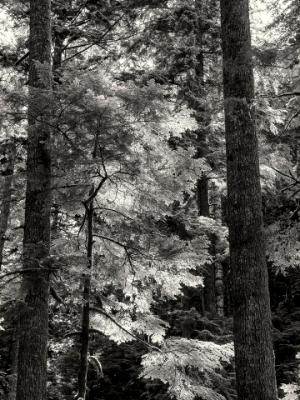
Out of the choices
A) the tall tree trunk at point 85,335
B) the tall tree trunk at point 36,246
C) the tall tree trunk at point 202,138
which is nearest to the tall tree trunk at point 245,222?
the tall tree trunk at point 85,335

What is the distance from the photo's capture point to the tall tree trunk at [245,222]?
536 cm

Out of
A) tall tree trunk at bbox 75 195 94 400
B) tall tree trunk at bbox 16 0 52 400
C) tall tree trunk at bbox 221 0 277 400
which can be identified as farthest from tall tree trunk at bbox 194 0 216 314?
tall tree trunk at bbox 221 0 277 400

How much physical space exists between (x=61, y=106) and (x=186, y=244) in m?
3.00

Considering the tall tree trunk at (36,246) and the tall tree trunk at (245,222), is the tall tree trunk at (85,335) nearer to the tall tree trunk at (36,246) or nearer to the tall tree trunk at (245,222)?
the tall tree trunk at (36,246)

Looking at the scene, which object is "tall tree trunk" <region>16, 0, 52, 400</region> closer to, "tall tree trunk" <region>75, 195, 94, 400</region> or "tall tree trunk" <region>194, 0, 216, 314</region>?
"tall tree trunk" <region>75, 195, 94, 400</region>

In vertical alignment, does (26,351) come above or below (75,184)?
below

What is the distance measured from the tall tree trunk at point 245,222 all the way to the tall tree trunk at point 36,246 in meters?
2.59

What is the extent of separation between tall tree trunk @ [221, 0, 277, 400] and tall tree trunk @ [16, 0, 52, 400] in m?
2.59

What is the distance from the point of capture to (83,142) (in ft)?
21.9

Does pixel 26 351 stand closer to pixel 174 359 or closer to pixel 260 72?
pixel 174 359

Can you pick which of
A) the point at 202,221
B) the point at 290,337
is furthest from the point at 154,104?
the point at 290,337

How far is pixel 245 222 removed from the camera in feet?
19.1

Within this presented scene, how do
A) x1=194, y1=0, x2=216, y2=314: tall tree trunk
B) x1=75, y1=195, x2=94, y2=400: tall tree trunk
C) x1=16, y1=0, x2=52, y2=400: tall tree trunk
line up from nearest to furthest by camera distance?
x1=16, y1=0, x2=52, y2=400: tall tree trunk
x1=75, y1=195, x2=94, y2=400: tall tree trunk
x1=194, y1=0, x2=216, y2=314: tall tree trunk

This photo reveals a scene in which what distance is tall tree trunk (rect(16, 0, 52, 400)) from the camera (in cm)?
660
